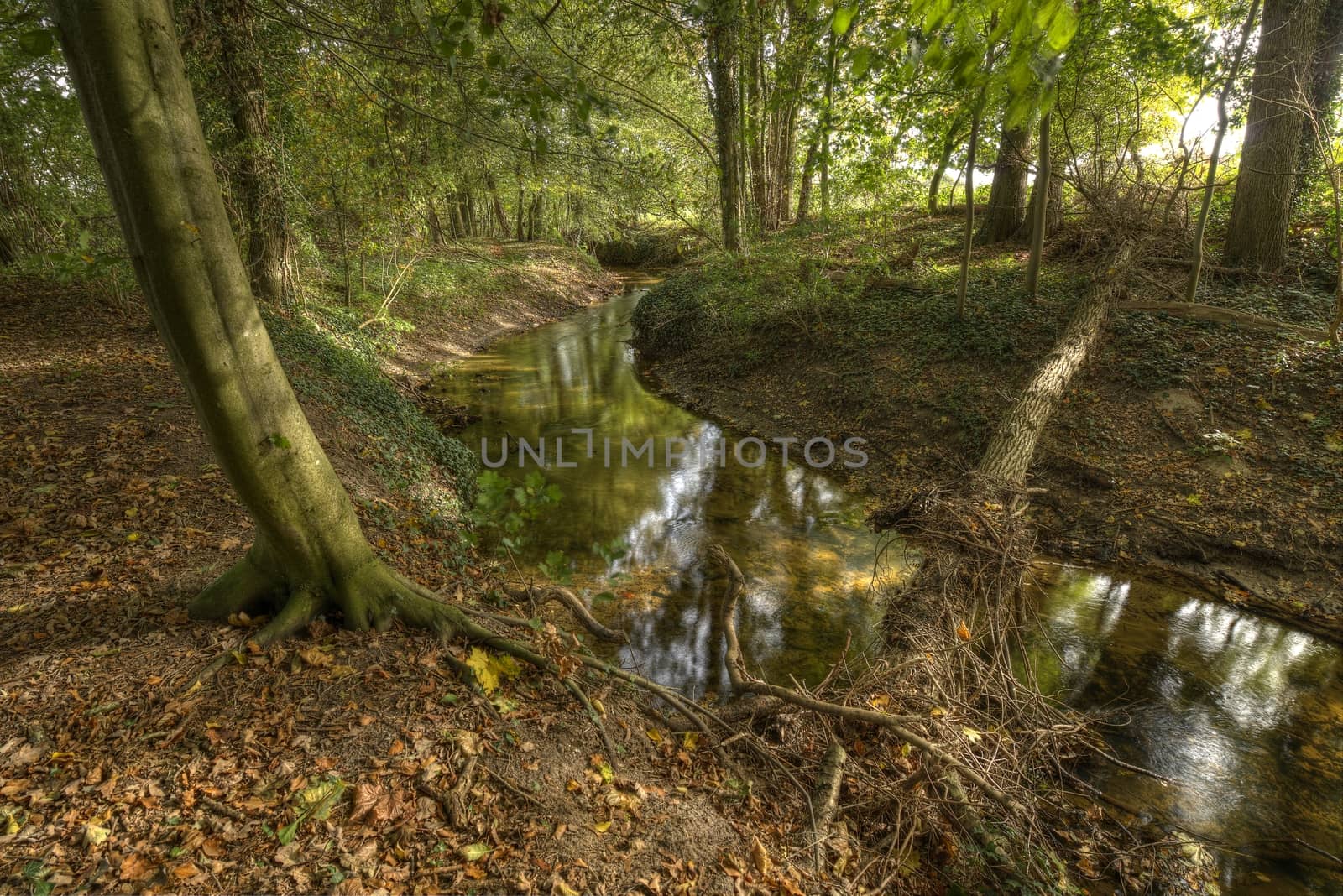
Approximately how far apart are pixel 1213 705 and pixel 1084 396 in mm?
4661

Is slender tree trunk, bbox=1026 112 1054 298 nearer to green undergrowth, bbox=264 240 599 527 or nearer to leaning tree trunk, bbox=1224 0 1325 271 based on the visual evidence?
leaning tree trunk, bbox=1224 0 1325 271

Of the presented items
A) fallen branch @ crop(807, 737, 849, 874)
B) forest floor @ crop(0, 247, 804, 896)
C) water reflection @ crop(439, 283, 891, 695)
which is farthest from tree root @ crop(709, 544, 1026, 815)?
water reflection @ crop(439, 283, 891, 695)

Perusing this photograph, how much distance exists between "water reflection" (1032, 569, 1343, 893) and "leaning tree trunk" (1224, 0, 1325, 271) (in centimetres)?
660

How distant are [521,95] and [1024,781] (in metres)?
5.31

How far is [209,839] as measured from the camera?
227 cm

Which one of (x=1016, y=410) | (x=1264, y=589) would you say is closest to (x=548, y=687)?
(x=1016, y=410)

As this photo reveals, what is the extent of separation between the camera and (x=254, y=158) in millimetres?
8094

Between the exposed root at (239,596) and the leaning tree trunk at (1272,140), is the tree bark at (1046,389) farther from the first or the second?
the exposed root at (239,596)

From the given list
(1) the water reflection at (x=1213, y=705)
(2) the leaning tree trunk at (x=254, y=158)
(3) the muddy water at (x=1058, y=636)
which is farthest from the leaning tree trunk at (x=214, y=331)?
(2) the leaning tree trunk at (x=254, y=158)

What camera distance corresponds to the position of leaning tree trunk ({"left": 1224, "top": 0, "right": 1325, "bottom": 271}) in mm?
7902

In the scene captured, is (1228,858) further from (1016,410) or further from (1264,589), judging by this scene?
(1016,410)

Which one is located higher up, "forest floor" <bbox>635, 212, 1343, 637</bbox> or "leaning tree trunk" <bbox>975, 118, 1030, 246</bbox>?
"leaning tree trunk" <bbox>975, 118, 1030, 246</bbox>

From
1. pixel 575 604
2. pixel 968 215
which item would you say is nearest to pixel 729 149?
pixel 968 215

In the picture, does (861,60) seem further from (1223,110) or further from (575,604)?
(1223,110)
